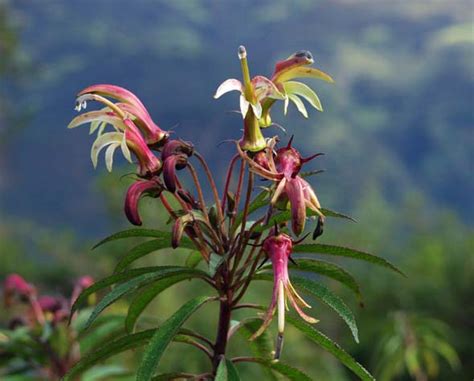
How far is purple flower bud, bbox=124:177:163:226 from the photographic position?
89 cm

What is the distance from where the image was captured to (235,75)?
39031 millimetres

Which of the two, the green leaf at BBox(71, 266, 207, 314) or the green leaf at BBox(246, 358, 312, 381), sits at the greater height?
the green leaf at BBox(71, 266, 207, 314)

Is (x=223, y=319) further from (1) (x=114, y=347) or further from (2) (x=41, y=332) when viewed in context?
(2) (x=41, y=332)

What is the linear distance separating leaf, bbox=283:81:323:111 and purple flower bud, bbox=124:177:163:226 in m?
0.17

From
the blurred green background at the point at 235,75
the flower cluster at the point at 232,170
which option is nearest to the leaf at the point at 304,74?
the flower cluster at the point at 232,170

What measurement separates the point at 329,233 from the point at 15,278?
33.7ft

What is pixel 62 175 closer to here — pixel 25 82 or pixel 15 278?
pixel 25 82

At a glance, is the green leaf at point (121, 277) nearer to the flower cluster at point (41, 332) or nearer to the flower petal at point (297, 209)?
the flower petal at point (297, 209)

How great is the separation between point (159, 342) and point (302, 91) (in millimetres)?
303

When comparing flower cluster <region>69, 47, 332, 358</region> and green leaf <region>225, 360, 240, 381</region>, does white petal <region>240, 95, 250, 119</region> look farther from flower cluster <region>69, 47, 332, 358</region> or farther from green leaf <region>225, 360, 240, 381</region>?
green leaf <region>225, 360, 240, 381</region>

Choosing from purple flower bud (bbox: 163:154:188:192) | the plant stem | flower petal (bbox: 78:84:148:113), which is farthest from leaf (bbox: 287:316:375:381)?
flower petal (bbox: 78:84:148:113)

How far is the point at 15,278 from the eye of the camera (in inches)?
61.4

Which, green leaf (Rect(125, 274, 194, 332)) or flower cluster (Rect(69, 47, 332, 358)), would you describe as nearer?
flower cluster (Rect(69, 47, 332, 358))

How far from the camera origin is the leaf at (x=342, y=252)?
0.87 metres
